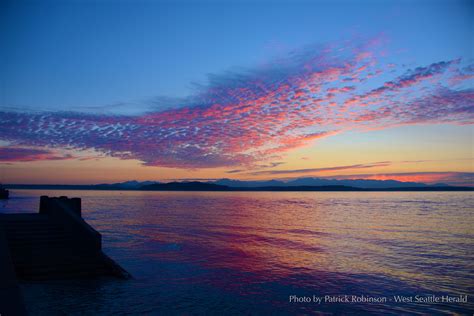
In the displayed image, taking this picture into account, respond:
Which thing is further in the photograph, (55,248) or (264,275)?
(264,275)

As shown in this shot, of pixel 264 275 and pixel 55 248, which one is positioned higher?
pixel 55 248

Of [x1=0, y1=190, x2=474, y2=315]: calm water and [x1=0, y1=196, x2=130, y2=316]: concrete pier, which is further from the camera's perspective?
[x1=0, y1=196, x2=130, y2=316]: concrete pier

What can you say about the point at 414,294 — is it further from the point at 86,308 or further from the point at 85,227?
the point at 85,227

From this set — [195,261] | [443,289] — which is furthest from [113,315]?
[443,289]

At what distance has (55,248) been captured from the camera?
14.8m

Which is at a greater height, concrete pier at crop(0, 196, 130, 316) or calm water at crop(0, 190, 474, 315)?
concrete pier at crop(0, 196, 130, 316)

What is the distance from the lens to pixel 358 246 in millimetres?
24531

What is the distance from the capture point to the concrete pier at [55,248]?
1330 cm

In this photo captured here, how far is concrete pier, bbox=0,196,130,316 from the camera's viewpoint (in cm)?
1330

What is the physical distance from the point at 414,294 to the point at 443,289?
68.3 inches

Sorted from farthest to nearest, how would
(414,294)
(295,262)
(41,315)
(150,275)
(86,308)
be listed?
1. (295,262)
2. (150,275)
3. (414,294)
4. (86,308)
5. (41,315)

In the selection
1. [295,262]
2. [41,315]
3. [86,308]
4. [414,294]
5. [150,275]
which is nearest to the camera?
[41,315]

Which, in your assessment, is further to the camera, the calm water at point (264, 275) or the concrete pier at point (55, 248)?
the concrete pier at point (55, 248)

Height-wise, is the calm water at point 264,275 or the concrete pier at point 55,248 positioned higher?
the concrete pier at point 55,248
